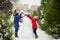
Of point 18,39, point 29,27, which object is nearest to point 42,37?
point 18,39

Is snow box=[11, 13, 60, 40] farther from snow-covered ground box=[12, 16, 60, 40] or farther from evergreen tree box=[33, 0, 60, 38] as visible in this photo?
evergreen tree box=[33, 0, 60, 38]

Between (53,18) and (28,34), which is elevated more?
(53,18)

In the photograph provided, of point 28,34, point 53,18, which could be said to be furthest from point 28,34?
point 53,18

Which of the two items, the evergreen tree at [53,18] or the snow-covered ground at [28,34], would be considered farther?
the evergreen tree at [53,18]

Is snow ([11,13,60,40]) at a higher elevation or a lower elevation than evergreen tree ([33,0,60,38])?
lower

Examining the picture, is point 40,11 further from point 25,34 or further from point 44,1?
point 25,34

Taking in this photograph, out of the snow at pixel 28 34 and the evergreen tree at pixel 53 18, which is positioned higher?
the evergreen tree at pixel 53 18

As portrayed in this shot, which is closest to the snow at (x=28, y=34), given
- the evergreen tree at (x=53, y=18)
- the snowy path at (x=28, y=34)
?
the snowy path at (x=28, y=34)

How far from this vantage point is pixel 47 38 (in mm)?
14234

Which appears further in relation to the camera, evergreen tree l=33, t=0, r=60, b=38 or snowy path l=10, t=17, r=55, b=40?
evergreen tree l=33, t=0, r=60, b=38

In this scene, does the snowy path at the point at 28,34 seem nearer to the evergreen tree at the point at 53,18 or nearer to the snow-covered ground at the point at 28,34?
the snow-covered ground at the point at 28,34

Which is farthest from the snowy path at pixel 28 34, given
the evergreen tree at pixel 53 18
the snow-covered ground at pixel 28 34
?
the evergreen tree at pixel 53 18

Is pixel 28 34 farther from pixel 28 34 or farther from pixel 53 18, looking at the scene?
pixel 53 18

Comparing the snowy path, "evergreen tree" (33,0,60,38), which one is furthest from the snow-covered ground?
→ "evergreen tree" (33,0,60,38)
